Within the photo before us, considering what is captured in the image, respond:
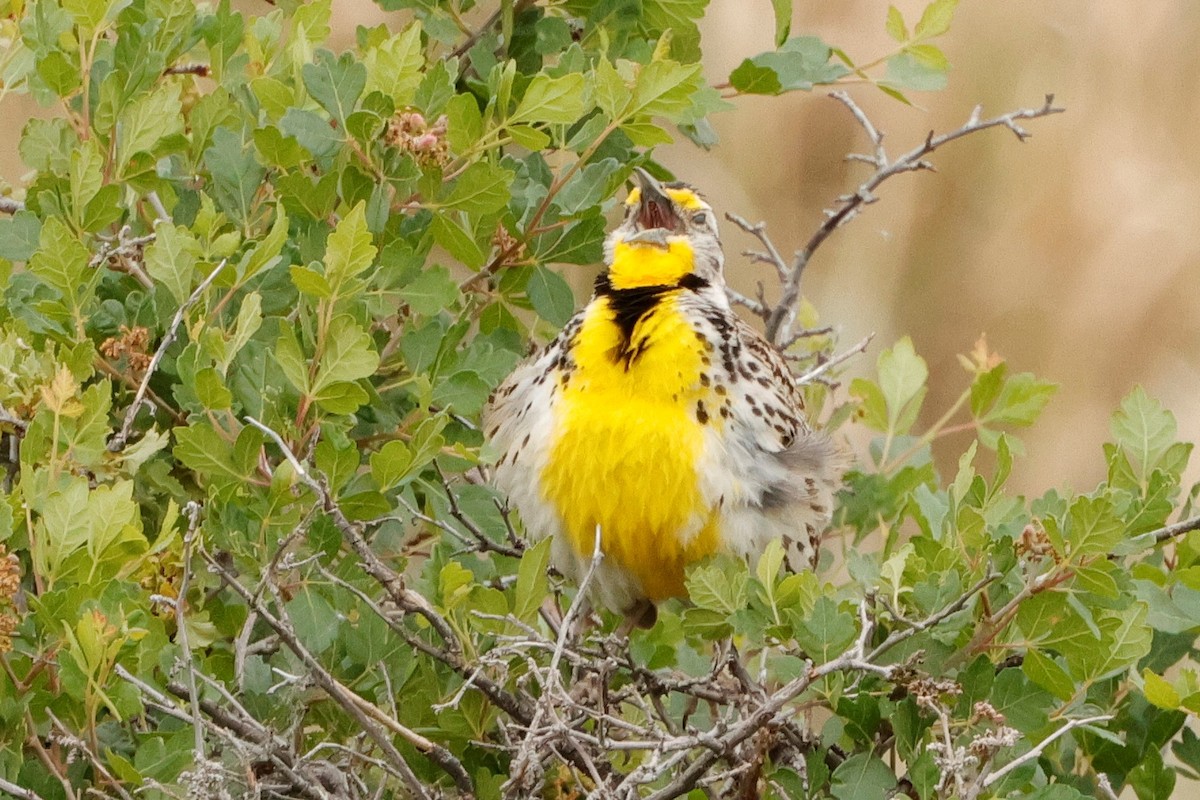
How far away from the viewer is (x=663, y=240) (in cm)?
251

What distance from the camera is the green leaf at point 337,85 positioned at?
175 cm

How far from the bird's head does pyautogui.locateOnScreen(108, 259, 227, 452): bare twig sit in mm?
838

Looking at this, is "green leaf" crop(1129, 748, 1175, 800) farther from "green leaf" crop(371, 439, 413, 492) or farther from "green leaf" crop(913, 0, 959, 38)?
"green leaf" crop(913, 0, 959, 38)

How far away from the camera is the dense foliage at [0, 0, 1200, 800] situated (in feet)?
5.13

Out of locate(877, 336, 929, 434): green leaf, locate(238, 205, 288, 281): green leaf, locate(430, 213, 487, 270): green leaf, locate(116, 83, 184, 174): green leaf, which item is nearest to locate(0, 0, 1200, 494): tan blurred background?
locate(877, 336, 929, 434): green leaf

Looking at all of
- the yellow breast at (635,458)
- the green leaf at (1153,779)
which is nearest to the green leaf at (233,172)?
the yellow breast at (635,458)

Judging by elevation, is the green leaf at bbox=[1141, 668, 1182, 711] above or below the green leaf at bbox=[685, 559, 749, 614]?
below

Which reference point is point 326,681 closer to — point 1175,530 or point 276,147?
point 276,147

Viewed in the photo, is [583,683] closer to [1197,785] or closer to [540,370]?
[540,370]

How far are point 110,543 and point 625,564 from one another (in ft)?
2.52

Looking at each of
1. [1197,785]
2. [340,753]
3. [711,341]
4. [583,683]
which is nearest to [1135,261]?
[1197,785]

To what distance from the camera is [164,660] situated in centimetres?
159

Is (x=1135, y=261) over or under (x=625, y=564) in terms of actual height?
under

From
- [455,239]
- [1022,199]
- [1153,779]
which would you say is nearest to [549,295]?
[455,239]
